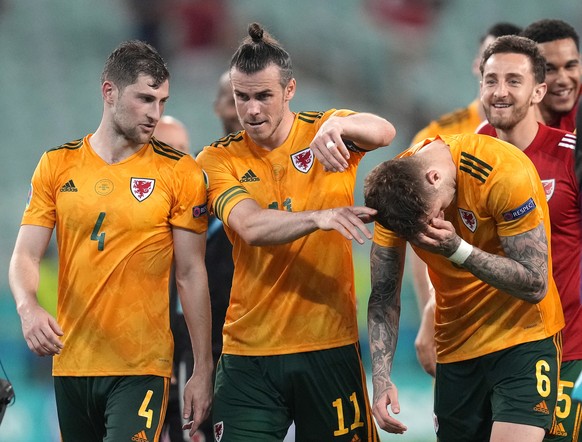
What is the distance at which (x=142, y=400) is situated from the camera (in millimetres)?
4750

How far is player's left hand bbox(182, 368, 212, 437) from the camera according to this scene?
4.84 metres

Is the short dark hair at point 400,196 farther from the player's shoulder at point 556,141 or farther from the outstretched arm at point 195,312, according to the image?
the player's shoulder at point 556,141

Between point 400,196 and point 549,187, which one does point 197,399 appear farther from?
point 549,187

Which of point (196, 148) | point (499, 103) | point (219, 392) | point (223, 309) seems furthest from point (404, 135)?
point (219, 392)

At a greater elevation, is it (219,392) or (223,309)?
(223,309)

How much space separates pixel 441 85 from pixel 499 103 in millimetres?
5411

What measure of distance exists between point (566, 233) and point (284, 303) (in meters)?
1.39

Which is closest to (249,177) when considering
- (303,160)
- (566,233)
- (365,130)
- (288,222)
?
(303,160)

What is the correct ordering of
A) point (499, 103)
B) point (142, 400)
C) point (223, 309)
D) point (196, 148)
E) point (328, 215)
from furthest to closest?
point (196, 148)
point (223, 309)
point (499, 103)
point (142, 400)
point (328, 215)

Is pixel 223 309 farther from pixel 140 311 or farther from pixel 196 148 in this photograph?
pixel 196 148

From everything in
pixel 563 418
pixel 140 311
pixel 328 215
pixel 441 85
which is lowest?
pixel 563 418

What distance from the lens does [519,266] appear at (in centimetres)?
443

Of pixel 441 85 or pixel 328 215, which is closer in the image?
pixel 328 215

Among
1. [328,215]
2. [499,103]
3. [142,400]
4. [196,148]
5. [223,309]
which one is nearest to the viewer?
[328,215]
